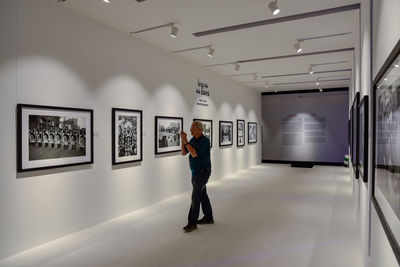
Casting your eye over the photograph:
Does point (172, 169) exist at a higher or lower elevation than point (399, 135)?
lower

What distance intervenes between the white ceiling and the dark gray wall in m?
5.95

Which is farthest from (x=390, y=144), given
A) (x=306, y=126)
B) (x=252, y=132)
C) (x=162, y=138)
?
(x=306, y=126)

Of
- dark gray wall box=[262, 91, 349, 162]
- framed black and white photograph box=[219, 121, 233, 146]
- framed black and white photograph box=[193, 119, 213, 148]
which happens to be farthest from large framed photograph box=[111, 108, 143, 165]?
dark gray wall box=[262, 91, 349, 162]

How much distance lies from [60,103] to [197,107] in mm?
4273

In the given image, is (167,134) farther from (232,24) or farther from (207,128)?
(232,24)

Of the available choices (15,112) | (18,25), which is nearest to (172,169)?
(15,112)

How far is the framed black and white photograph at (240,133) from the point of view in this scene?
434 inches

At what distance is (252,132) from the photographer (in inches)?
502

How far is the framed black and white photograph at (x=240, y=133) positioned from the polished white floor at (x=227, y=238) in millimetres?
4392

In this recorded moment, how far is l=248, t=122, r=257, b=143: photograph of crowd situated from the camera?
12484 mm

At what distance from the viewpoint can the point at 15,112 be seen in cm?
371

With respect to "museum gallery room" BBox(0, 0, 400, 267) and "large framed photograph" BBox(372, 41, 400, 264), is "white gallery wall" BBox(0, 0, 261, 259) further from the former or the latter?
"large framed photograph" BBox(372, 41, 400, 264)

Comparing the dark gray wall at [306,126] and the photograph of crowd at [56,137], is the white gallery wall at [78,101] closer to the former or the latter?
the photograph of crowd at [56,137]

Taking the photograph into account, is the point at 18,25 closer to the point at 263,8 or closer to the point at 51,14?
the point at 51,14
